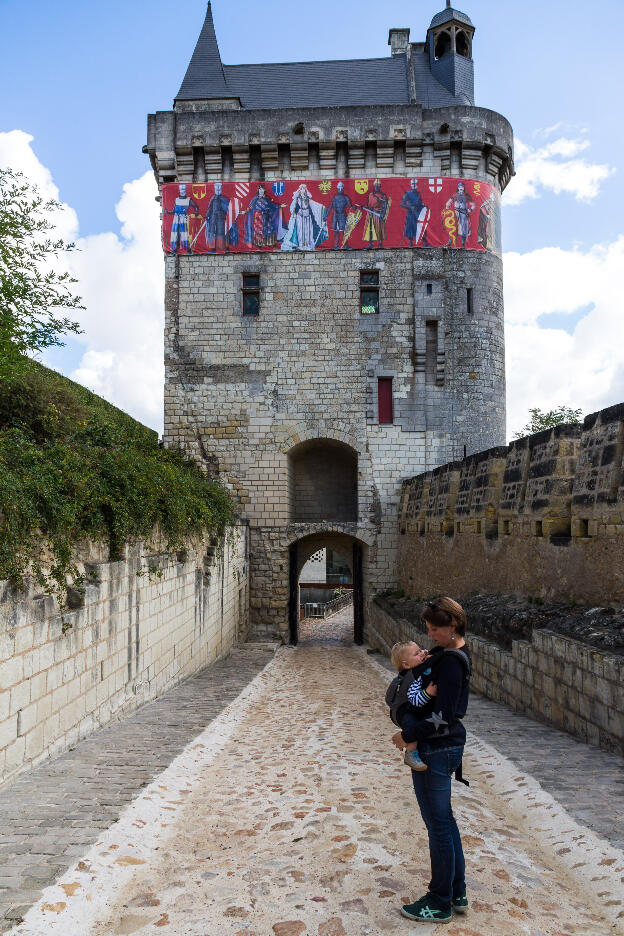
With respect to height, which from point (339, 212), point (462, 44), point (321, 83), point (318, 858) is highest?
point (462, 44)

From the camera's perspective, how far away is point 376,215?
17.1 m

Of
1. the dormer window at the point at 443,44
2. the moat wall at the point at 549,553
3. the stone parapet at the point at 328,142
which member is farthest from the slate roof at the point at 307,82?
the moat wall at the point at 549,553

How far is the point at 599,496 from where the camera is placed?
6293 millimetres

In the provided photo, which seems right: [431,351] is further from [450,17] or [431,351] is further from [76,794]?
[76,794]

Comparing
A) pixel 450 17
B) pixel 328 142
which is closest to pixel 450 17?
pixel 450 17

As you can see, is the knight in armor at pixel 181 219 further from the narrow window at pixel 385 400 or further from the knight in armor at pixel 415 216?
the narrow window at pixel 385 400

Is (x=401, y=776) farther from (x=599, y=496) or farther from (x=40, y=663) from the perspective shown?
(x=599, y=496)

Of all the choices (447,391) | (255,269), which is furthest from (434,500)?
(255,269)

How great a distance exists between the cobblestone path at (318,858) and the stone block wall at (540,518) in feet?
7.57

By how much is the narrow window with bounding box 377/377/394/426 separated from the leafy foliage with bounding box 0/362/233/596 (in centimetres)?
688

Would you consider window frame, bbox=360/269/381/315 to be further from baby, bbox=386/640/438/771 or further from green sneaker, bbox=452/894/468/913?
green sneaker, bbox=452/894/468/913

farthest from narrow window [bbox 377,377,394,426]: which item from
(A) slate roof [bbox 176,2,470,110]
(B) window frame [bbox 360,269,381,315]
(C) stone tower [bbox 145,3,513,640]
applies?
(A) slate roof [bbox 176,2,470,110]

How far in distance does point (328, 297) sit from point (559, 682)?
43.7 ft

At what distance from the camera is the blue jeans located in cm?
261
